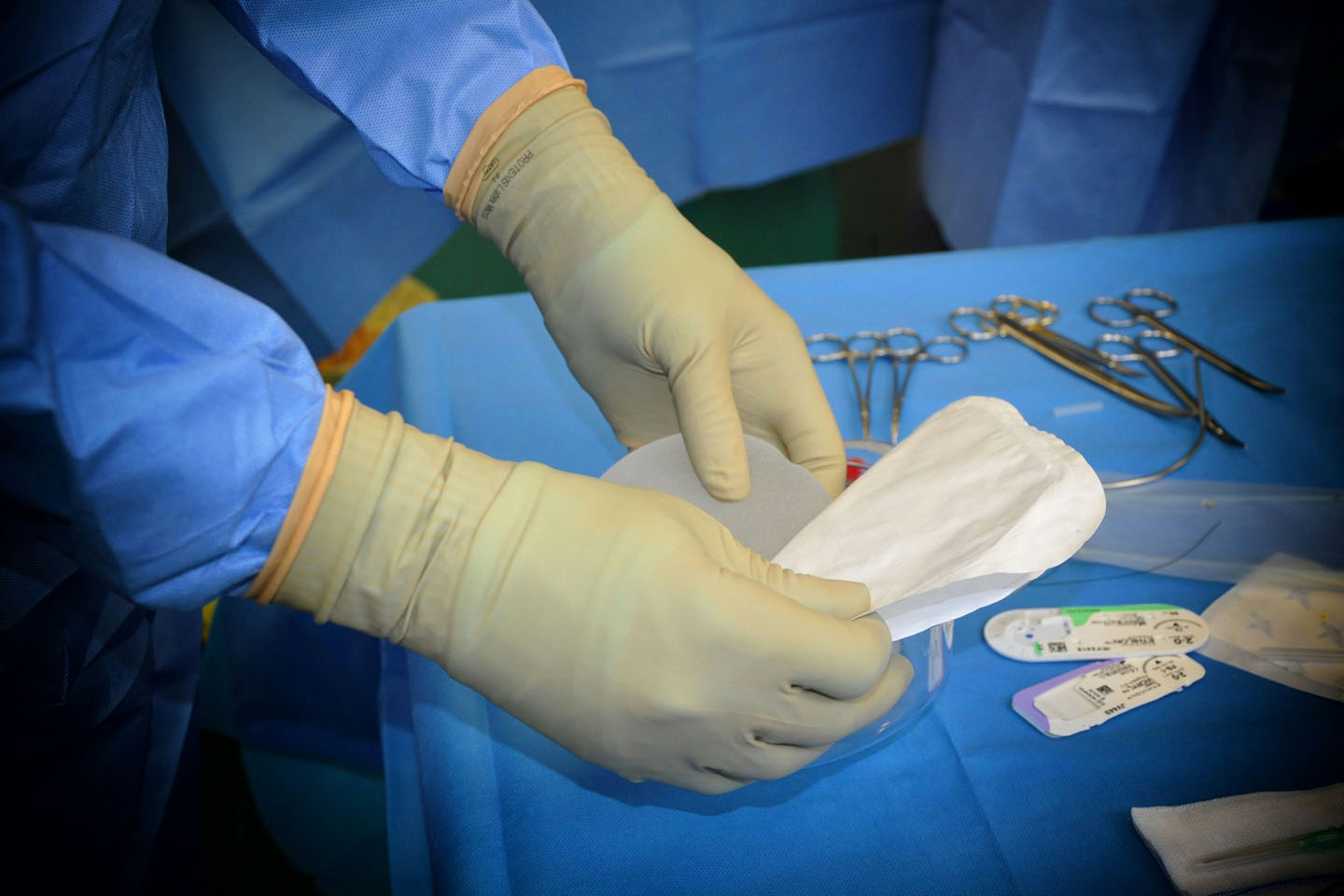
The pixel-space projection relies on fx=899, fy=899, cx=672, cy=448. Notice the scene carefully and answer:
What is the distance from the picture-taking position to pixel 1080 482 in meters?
0.64

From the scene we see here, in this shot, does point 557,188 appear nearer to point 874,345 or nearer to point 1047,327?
point 874,345

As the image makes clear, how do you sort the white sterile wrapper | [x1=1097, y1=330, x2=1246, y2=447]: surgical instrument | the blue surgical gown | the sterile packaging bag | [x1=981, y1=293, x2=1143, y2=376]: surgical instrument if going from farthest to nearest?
1. [x1=981, y1=293, x2=1143, y2=376]: surgical instrument
2. [x1=1097, y1=330, x2=1246, y2=447]: surgical instrument
3. the sterile packaging bag
4. the white sterile wrapper
5. the blue surgical gown

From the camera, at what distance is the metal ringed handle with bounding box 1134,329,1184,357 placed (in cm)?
112

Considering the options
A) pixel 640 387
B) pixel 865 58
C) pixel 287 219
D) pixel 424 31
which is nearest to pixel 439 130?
pixel 424 31

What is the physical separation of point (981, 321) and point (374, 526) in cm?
88

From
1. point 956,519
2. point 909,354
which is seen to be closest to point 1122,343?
point 909,354

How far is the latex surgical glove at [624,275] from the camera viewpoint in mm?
866

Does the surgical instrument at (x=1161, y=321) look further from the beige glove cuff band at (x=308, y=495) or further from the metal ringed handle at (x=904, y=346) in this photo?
the beige glove cuff band at (x=308, y=495)

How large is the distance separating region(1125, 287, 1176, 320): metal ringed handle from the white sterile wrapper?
0.58 metres

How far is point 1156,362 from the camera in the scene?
1.10 meters

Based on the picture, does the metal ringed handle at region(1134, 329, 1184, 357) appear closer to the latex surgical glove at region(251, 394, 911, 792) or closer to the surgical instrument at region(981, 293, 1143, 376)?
the surgical instrument at region(981, 293, 1143, 376)

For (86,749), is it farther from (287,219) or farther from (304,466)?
(287,219)

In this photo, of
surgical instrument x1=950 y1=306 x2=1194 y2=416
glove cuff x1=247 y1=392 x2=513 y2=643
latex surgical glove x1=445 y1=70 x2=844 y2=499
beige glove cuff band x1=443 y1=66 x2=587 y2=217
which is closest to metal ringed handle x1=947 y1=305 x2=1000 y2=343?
surgical instrument x1=950 y1=306 x2=1194 y2=416

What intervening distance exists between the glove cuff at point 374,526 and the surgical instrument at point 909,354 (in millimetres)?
584
